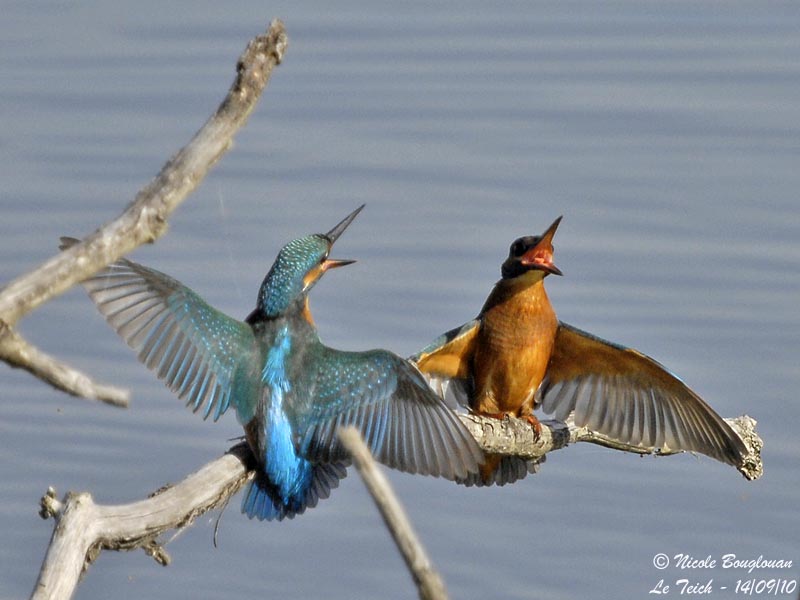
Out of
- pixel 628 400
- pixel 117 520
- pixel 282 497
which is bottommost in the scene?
pixel 117 520

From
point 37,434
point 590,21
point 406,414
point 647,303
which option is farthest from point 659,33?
point 406,414

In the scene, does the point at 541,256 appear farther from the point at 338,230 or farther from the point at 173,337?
the point at 173,337

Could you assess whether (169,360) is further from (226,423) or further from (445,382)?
(226,423)

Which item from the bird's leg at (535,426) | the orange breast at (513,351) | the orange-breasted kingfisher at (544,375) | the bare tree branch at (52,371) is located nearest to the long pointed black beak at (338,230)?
the orange-breasted kingfisher at (544,375)

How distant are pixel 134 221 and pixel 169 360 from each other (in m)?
1.60

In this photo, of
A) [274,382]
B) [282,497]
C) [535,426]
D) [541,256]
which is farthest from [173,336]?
[541,256]

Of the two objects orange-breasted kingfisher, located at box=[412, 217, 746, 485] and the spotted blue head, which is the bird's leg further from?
the spotted blue head

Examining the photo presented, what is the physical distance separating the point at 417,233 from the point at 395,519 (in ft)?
15.8

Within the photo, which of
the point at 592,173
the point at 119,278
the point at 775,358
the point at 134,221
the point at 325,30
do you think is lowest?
the point at 134,221

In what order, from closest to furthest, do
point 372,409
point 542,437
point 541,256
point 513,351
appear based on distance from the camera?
point 372,409, point 542,437, point 513,351, point 541,256

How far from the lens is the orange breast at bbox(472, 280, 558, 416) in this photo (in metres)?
5.57

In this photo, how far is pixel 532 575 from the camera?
6227mm

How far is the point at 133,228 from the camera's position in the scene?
3.23m

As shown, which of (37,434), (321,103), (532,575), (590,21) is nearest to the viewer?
(532,575)
